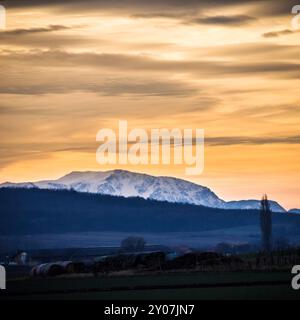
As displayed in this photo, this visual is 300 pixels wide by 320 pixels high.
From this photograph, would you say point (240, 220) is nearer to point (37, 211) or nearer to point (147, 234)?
point (147, 234)

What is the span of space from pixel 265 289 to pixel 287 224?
413ft

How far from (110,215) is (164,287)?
446 ft

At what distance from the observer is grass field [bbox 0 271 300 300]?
119ft

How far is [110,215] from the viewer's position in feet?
576

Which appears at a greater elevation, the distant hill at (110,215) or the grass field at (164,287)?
the grass field at (164,287)

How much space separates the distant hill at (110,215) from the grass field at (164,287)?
9017 centimetres

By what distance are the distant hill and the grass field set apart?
296ft

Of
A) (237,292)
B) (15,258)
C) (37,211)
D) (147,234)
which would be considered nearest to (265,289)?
(237,292)

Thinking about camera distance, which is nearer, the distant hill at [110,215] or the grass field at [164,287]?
the grass field at [164,287]

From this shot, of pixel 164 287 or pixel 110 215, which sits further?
pixel 110 215

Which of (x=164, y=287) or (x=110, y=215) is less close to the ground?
(x=164, y=287)

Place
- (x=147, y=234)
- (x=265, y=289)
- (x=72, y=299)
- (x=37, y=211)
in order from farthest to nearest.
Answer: (x=147, y=234) → (x=37, y=211) → (x=265, y=289) → (x=72, y=299)

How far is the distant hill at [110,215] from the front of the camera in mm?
150875

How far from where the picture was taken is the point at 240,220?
191 meters
